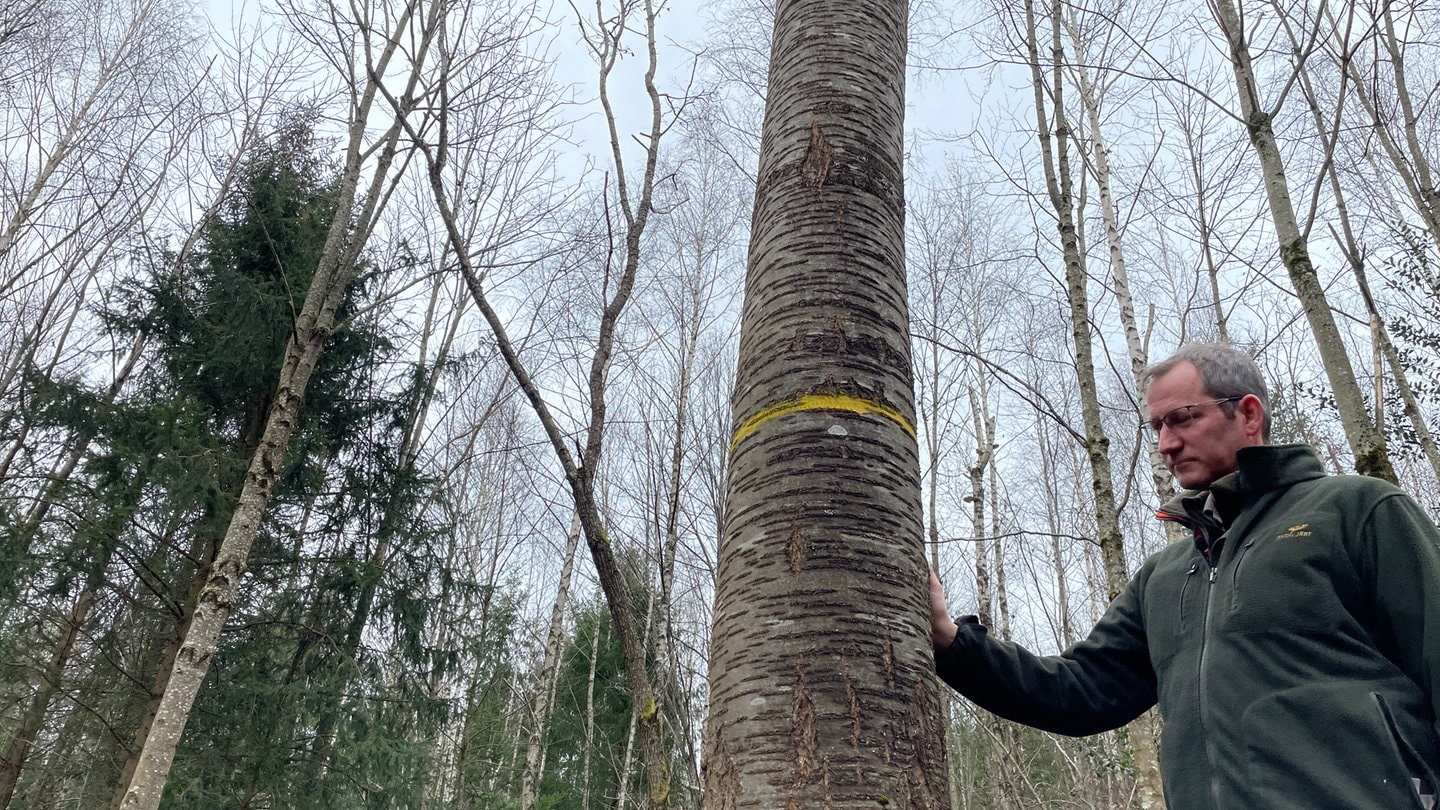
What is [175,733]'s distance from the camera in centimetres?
483

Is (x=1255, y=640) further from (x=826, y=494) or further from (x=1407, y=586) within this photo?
(x=826, y=494)

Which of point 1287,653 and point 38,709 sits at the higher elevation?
point 38,709

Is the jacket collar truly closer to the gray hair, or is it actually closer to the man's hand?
the gray hair

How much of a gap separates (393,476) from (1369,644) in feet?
27.7

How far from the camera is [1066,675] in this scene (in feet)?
5.75

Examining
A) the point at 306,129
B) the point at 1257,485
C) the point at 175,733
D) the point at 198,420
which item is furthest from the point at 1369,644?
the point at 306,129

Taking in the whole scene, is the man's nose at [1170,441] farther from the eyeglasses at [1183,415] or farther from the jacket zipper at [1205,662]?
the jacket zipper at [1205,662]

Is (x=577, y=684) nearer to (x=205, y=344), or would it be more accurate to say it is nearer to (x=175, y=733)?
(x=205, y=344)

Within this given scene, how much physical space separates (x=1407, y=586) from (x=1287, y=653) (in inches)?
7.7

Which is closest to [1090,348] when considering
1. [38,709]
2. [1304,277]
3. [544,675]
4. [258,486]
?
[1304,277]

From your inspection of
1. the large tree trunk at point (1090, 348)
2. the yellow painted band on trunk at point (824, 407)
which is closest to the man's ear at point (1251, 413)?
the yellow painted band on trunk at point (824, 407)

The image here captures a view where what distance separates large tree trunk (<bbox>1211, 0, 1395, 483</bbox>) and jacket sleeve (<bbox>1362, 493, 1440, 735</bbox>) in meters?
2.01

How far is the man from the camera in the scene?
1.22 metres

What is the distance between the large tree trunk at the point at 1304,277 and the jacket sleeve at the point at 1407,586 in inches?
79.2
